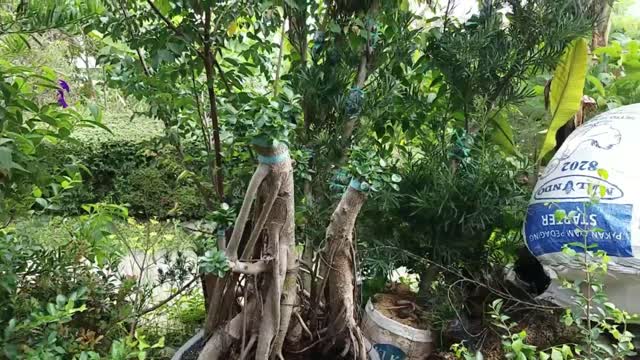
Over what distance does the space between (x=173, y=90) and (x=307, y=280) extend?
0.56 m

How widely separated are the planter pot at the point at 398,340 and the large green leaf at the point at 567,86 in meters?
0.64

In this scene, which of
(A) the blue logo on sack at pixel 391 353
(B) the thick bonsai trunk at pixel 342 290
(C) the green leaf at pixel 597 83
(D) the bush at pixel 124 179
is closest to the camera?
(B) the thick bonsai trunk at pixel 342 290

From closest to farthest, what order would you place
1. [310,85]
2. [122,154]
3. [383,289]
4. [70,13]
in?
[70,13], [310,85], [383,289], [122,154]

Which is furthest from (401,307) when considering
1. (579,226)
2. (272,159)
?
(272,159)

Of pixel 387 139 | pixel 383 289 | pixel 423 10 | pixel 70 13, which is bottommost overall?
pixel 383 289

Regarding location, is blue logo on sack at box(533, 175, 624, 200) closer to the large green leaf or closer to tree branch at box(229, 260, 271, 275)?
the large green leaf

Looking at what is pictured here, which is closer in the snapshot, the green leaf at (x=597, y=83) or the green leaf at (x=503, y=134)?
the green leaf at (x=503, y=134)

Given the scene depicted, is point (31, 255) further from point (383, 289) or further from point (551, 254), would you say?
point (551, 254)

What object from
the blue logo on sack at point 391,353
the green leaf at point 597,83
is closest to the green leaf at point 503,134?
the green leaf at point 597,83

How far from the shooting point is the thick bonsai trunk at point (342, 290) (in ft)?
3.41

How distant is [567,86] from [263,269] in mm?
944

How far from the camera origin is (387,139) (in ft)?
4.29

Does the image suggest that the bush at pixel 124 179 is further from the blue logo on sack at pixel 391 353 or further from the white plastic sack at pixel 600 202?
the white plastic sack at pixel 600 202

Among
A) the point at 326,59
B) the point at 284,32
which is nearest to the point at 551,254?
the point at 326,59
